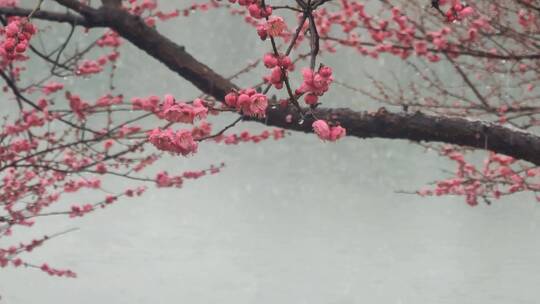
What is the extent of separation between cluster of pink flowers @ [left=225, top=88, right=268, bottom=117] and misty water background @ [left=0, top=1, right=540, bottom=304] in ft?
17.9

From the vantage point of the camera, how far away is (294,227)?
37.4m

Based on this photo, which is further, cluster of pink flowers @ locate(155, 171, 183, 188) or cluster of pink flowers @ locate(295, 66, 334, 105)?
cluster of pink flowers @ locate(155, 171, 183, 188)

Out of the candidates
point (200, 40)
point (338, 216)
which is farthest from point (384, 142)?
point (338, 216)

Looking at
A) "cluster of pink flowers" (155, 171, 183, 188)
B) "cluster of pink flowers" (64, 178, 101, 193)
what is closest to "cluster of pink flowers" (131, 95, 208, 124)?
"cluster of pink flowers" (64, 178, 101, 193)

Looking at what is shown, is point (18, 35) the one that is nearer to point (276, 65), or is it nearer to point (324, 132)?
point (276, 65)

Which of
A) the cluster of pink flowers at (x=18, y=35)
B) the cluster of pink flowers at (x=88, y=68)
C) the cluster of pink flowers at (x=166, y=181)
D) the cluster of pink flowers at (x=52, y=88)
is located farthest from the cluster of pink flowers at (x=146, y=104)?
the cluster of pink flowers at (x=18, y=35)

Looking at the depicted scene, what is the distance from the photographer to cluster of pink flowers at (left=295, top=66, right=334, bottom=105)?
55.9 inches

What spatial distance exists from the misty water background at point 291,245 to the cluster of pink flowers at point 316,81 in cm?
544

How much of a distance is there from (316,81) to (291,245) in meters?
31.0

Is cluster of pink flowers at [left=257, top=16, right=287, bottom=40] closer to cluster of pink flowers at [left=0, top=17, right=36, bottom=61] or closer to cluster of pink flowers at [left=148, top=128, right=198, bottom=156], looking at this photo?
cluster of pink flowers at [left=148, top=128, right=198, bottom=156]

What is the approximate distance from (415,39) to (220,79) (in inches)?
84.2

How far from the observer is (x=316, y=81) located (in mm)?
1429

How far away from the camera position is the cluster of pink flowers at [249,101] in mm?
1430

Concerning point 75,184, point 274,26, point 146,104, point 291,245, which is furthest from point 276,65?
point 291,245
